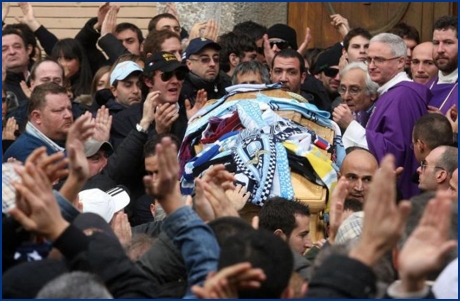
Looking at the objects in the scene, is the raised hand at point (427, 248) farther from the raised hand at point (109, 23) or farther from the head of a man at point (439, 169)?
the raised hand at point (109, 23)

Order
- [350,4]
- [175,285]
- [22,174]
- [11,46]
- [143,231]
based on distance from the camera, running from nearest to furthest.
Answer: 1. [22,174]
2. [175,285]
3. [143,231]
4. [11,46]
5. [350,4]

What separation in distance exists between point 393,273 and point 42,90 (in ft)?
13.5

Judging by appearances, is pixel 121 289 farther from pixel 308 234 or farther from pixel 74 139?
pixel 308 234

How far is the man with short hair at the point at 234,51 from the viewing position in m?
10.8

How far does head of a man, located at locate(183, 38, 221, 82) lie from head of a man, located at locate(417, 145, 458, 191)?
2.62m

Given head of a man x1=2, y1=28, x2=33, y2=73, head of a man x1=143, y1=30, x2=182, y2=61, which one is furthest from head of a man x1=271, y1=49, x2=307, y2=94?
head of a man x1=2, y1=28, x2=33, y2=73

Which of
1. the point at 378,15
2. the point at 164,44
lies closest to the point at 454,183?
the point at 164,44

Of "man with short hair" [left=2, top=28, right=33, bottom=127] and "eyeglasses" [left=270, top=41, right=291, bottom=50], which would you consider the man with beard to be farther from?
"man with short hair" [left=2, top=28, right=33, bottom=127]

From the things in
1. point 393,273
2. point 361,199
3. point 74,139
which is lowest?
point 361,199

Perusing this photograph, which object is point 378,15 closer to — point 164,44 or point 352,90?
point 164,44

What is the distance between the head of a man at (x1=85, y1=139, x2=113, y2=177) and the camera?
27.5 ft

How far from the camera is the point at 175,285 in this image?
17.2ft

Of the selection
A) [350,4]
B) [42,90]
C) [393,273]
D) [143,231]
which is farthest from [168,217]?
[350,4]

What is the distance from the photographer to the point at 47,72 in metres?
9.97
